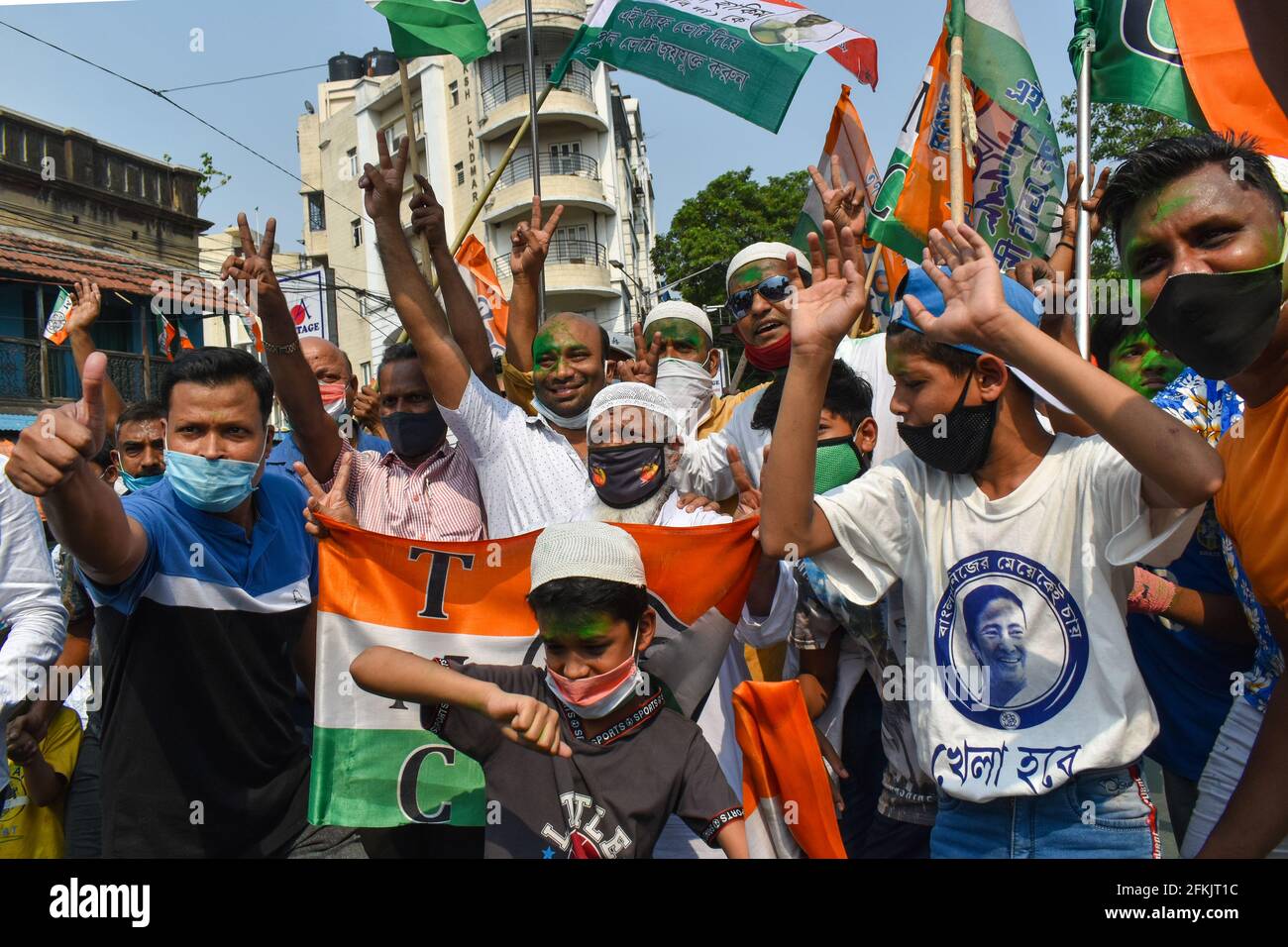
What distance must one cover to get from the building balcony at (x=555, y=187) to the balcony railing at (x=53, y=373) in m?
18.8

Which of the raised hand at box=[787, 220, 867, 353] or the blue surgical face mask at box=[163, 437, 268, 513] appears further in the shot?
the blue surgical face mask at box=[163, 437, 268, 513]

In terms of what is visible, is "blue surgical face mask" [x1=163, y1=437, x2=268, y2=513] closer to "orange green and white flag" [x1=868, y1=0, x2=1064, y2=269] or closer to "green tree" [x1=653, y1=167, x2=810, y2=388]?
"orange green and white flag" [x1=868, y1=0, x2=1064, y2=269]

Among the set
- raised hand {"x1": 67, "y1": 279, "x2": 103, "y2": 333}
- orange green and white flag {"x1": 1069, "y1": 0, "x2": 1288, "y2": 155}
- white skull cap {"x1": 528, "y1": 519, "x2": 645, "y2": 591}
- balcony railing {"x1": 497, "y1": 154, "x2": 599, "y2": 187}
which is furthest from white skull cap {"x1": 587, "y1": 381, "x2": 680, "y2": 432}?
balcony railing {"x1": 497, "y1": 154, "x2": 599, "y2": 187}

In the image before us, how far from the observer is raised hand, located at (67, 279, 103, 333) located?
3.73 meters

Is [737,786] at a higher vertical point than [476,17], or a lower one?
lower

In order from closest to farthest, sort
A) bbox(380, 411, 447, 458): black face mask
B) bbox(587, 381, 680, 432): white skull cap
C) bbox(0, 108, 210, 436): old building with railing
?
bbox(587, 381, 680, 432): white skull cap < bbox(380, 411, 447, 458): black face mask < bbox(0, 108, 210, 436): old building with railing

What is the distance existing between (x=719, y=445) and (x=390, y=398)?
1.41 metres

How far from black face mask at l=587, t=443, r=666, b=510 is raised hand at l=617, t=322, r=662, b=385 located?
57.8 inches

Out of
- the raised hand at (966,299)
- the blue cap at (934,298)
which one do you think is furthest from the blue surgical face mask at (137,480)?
the raised hand at (966,299)

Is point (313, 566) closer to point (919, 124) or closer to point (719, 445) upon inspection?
point (719, 445)

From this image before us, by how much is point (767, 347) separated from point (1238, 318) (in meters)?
2.08
